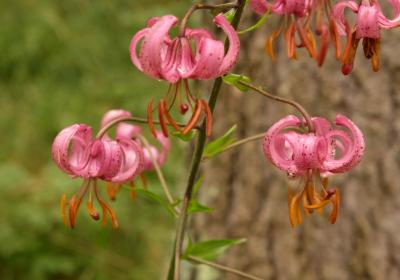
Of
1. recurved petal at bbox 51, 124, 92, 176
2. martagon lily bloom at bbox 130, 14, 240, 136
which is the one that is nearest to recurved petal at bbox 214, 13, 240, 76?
martagon lily bloom at bbox 130, 14, 240, 136

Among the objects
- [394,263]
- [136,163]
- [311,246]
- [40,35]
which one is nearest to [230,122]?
[311,246]

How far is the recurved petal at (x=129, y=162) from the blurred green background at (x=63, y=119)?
5.23 feet

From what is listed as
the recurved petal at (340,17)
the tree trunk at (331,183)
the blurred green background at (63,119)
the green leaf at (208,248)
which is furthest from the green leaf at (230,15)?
the blurred green background at (63,119)

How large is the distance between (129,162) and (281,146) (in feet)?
0.71

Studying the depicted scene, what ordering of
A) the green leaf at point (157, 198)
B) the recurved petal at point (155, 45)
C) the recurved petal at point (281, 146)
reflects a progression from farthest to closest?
the green leaf at point (157, 198), the recurved petal at point (281, 146), the recurved petal at point (155, 45)

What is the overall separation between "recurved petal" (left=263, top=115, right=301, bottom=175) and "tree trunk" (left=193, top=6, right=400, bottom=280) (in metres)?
1.11

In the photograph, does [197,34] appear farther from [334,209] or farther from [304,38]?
[334,209]

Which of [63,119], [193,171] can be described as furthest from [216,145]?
[63,119]

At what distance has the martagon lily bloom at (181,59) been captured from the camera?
31.3 inches

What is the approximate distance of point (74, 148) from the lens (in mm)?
955

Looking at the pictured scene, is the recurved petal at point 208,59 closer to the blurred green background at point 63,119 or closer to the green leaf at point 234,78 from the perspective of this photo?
the green leaf at point 234,78

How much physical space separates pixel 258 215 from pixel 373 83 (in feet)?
1.74

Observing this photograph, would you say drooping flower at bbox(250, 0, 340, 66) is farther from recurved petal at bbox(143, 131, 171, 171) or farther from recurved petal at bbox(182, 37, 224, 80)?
recurved petal at bbox(143, 131, 171, 171)

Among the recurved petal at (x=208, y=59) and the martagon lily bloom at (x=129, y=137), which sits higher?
the recurved petal at (x=208, y=59)
